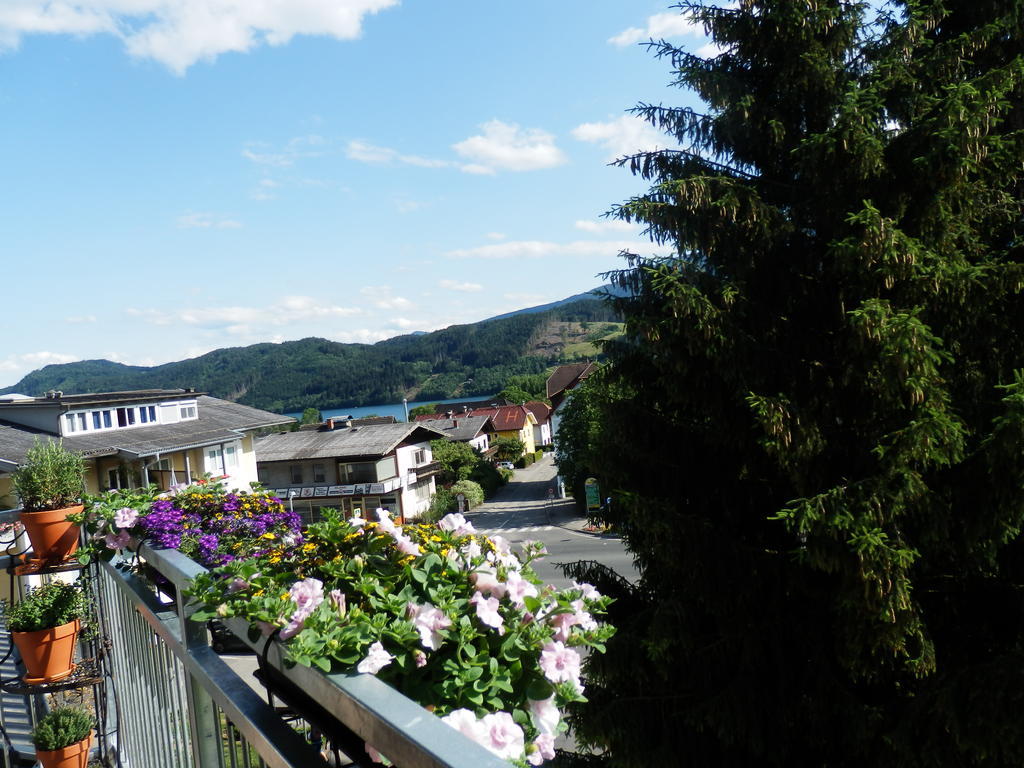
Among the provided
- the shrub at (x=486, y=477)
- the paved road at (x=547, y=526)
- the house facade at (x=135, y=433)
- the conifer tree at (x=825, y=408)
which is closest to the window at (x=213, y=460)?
the house facade at (x=135, y=433)

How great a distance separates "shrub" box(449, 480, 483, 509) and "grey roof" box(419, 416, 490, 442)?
1534cm

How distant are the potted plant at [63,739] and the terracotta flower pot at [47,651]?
230mm

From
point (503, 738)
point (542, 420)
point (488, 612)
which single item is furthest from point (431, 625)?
point (542, 420)

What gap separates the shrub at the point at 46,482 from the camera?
3.94 meters

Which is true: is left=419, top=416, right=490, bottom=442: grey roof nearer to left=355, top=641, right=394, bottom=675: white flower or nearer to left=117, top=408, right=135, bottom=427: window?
left=117, top=408, right=135, bottom=427: window

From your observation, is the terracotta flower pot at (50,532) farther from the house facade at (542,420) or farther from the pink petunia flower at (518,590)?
the house facade at (542,420)

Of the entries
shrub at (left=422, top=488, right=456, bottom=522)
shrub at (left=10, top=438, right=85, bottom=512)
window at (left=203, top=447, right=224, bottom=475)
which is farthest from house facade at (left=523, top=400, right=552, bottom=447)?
shrub at (left=10, top=438, right=85, bottom=512)

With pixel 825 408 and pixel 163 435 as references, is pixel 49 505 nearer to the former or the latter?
pixel 825 408

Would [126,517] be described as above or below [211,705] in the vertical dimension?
above

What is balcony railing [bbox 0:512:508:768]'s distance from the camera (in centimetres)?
87

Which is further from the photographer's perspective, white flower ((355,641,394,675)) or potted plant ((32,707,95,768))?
potted plant ((32,707,95,768))

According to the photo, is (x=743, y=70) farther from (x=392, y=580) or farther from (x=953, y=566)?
(x=392, y=580)

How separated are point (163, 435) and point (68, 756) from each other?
26.4m

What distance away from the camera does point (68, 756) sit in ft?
11.2
